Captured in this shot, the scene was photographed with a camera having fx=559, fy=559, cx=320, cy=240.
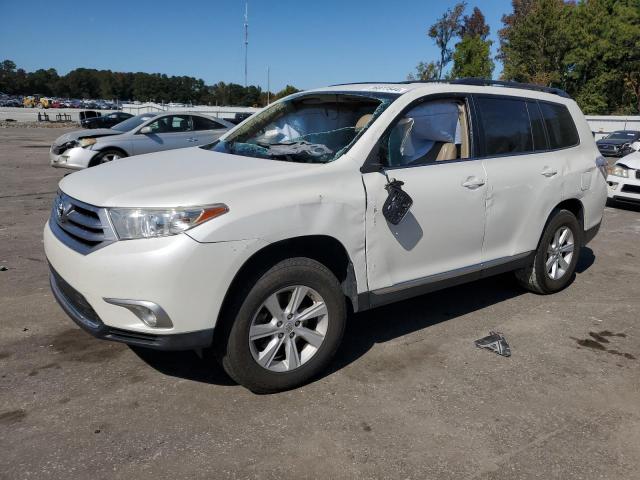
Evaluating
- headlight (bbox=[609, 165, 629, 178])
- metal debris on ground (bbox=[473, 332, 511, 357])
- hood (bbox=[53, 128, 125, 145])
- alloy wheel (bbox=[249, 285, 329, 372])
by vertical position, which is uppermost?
hood (bbox=[53, 128, 125, 145])

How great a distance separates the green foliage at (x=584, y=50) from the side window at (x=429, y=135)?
45.7 meters

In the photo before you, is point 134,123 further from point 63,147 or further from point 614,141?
point 614,141

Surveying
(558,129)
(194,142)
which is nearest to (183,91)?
(194,142)

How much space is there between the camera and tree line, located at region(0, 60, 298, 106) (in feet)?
412

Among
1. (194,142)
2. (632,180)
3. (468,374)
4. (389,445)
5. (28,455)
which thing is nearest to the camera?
(28,455)

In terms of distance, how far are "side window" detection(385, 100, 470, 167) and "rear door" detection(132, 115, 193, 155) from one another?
8.43 metres

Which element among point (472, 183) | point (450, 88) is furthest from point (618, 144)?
point (472, 183)

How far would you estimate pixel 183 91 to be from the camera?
126 meters

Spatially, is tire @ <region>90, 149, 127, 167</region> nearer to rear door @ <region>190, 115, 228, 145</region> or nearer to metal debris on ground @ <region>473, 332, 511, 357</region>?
rear door @ <region>190, 115, 228, 145</region>

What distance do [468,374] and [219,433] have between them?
5.52 ft

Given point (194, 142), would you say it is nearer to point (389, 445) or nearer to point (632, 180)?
point (632, 180)

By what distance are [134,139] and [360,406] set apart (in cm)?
1005

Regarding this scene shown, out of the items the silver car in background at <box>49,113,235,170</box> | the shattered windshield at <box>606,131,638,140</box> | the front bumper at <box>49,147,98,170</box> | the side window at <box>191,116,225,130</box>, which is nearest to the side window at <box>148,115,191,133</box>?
the silver car in background at <box>49,113,235,170</box>

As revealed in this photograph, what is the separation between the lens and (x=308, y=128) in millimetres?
4043
